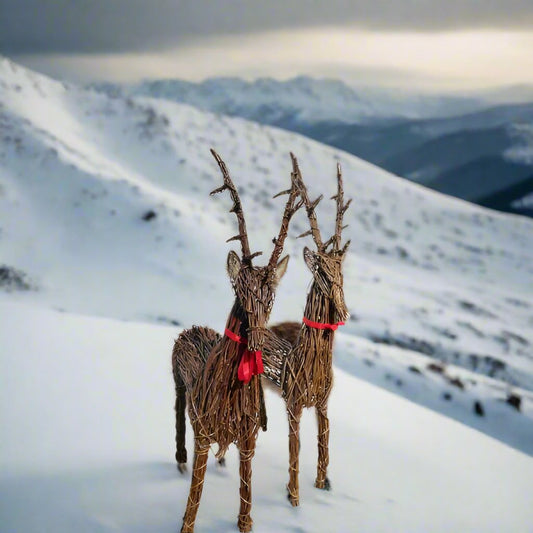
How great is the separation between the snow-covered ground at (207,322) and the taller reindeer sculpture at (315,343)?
2.40ft

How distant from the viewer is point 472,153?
73.4 metres

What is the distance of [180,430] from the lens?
14.7ft

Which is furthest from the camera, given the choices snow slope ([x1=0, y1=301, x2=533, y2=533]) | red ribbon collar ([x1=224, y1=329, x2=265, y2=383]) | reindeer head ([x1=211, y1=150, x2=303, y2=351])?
snow slope ([x1=0, y1=301, x2=533, y2=533])

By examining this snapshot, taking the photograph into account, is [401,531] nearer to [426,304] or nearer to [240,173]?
[426,304]

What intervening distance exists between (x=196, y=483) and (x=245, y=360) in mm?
1030

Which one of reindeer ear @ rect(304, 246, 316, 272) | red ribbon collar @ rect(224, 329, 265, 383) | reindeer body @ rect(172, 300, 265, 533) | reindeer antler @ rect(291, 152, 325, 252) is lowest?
reindeer body @ rect(172, 300, 265, 533)

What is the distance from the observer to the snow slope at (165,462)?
159 inches

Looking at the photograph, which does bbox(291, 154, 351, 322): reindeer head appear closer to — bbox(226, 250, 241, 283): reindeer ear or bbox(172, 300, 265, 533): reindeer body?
bbox(226, 250, 241, 283): reindeer ear

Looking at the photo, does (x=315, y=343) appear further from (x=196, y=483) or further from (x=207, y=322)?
(x=207, y=322)

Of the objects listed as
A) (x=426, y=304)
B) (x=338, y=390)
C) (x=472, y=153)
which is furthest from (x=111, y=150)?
(x=472, y=153)

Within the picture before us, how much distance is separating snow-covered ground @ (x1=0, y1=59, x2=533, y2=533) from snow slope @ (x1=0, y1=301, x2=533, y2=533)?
0.02 m

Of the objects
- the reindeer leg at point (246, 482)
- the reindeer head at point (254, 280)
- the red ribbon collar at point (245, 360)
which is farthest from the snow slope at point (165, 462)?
the reindeer head at point (254, 280)

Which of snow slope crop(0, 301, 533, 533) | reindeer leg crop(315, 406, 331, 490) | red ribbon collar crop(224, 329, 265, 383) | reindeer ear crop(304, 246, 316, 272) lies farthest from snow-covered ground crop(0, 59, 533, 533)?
reindeer ear crop(304, 246, 316, 272)

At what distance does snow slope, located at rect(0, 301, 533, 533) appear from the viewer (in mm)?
4051
